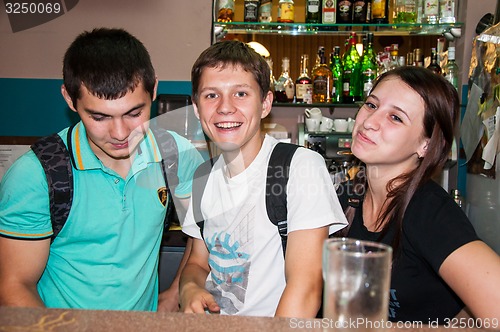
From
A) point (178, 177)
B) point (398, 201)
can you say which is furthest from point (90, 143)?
point (398, 201)

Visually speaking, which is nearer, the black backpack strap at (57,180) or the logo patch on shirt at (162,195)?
the black backpack strap at (57,180)

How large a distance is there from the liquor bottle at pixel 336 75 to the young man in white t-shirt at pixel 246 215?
150cm

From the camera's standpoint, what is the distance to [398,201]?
1254mm

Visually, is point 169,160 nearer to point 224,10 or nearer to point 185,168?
point 185,168

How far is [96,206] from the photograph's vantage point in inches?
51.1

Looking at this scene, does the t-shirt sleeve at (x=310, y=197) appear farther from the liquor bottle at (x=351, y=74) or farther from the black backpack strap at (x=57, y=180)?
the liquor bottle at (x=351, y=74)

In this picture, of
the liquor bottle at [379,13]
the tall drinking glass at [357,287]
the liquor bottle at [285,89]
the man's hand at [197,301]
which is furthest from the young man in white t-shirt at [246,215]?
the liquor bottle at [379,13]

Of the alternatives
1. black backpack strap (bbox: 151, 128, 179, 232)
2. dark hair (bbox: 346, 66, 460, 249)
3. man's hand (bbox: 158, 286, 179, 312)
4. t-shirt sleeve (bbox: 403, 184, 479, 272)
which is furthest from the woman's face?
man's hand (bbox: 158, 286, 179, 312)

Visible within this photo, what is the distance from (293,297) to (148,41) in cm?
217

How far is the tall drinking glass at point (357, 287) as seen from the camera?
54cm

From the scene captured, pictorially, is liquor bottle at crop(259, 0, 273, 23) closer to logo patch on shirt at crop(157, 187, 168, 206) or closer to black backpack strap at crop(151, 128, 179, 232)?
black backpack strap at crop(151, 128, 179, 232)

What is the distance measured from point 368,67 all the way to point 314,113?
491mm

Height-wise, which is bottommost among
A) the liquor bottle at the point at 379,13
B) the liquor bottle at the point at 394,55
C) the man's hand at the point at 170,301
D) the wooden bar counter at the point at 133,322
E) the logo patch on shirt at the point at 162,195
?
the man's hand at the point at 170,301

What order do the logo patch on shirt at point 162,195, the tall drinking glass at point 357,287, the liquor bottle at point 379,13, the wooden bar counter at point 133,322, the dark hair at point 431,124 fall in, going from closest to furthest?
1. the tall drinking glass at point 357,287
2. the wooden bar counter at point 133,322
3. the dark hair at point 431,124
4. the logo patch on shirt at point 162,195
5. the liquor bottle at point 379,13
